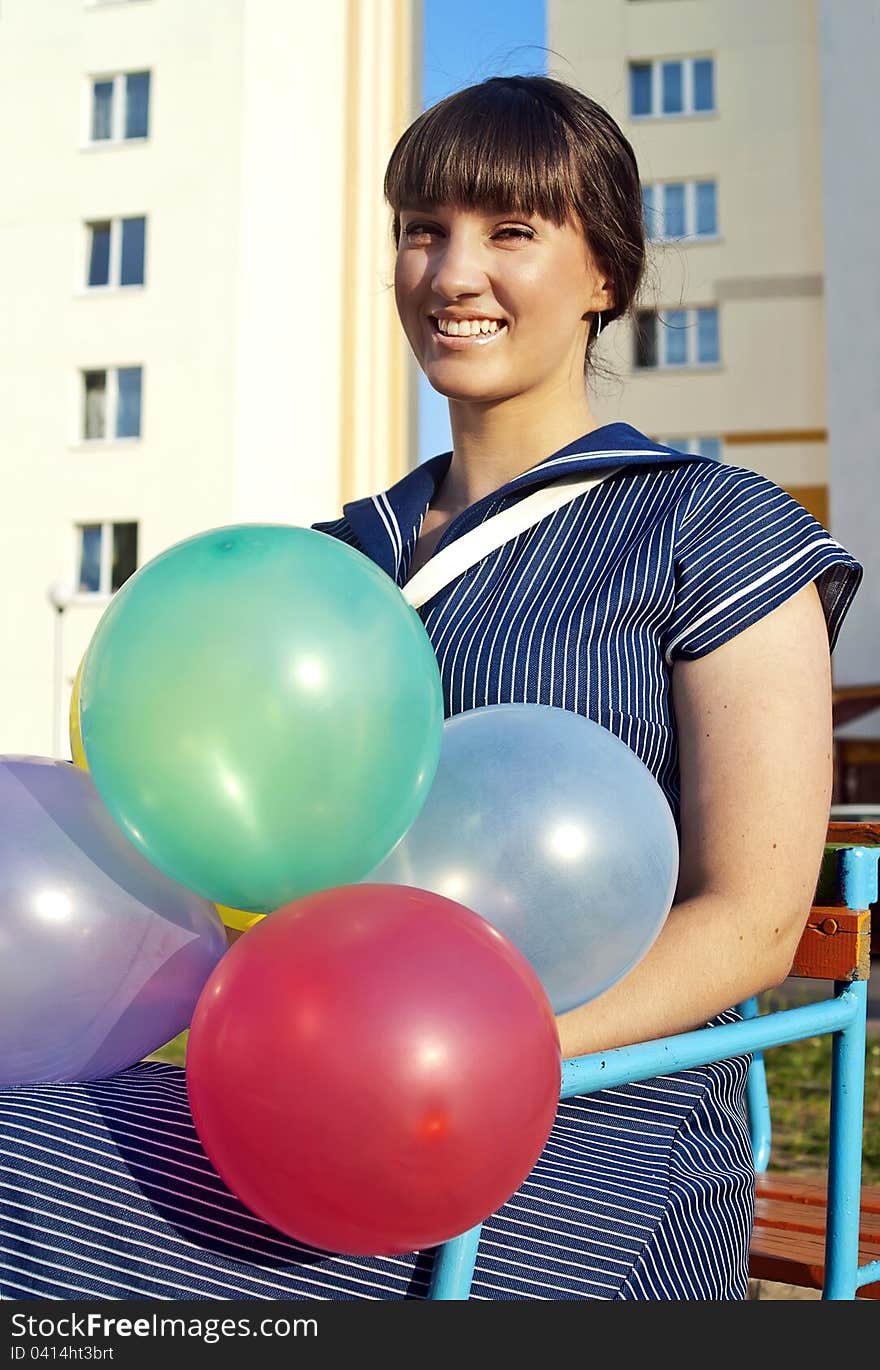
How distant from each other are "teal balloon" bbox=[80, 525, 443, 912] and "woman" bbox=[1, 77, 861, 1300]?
0.77ft

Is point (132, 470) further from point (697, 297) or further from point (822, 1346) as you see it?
point (822, 1346)

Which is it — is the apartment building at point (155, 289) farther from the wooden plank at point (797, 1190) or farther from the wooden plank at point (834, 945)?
the wooden plank at point (834, 945)

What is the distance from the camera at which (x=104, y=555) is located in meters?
19.8

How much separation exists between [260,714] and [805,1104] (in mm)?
4312

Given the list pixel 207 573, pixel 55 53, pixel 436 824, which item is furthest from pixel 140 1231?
pixel 55 53

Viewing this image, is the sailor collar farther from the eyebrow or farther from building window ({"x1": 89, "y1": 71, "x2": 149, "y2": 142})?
building window ({"x1": 89, "y1": 71, "x2": 149, "y2": 142})

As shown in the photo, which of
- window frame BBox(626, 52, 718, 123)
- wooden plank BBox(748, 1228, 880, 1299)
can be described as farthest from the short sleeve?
window frame BBox(626, 52, 718, 123)

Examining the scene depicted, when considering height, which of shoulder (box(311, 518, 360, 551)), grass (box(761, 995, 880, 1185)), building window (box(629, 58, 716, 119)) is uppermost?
building window (box(629, 58, 716, 119))

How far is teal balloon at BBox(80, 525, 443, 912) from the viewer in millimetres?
1142

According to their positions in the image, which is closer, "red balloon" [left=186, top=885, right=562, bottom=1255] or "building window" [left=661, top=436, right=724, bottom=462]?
"red balloon" [left=186, top=885, right=562, bottom=1255]

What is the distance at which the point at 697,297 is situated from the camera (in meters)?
20.2

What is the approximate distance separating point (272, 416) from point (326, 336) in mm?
1832

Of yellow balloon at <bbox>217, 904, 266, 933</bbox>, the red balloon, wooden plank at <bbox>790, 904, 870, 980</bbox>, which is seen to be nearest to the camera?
the red balloon

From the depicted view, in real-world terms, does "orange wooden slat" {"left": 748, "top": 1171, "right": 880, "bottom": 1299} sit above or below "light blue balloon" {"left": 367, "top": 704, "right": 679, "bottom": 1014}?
below
